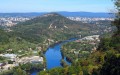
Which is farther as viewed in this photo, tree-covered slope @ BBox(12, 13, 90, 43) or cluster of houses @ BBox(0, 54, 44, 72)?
tree-covered slope @ BBox(12, 13, 90, 43)

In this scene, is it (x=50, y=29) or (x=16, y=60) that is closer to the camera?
(x=16, y=60)

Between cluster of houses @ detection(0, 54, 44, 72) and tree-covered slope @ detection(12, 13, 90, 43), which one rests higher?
cluster of houses @ detection(0, 54, 44, 72)

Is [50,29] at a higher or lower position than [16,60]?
lower

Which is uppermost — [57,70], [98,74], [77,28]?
[98,74]

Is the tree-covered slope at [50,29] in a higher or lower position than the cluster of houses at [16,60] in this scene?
lower

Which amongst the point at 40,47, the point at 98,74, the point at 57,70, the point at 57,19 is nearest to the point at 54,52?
the point at 40,47

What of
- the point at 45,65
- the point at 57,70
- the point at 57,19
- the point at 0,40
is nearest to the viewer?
the point at 57,70

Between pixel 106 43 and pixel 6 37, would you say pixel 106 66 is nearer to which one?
pixel 106 43

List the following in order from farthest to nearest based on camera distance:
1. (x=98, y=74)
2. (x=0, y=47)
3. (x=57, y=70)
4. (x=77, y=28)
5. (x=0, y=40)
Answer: (x=77, y=28)
(x=0, y=40)
(x=0, y=47)
(x=57, y=70)
(x=98, y=74)

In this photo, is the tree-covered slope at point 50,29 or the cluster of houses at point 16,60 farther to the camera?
the tree-covered slope at point 50,29

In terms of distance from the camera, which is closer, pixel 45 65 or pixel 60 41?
pixel 45 65

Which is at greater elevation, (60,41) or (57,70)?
(57,70)
